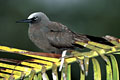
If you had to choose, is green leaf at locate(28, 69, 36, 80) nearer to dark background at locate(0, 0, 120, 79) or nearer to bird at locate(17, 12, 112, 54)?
bird at locate(17, 12, 112, 54)

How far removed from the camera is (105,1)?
701 cm

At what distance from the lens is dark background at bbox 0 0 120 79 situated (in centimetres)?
592

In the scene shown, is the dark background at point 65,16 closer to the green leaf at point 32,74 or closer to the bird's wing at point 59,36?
the bird's wing at point 59,36

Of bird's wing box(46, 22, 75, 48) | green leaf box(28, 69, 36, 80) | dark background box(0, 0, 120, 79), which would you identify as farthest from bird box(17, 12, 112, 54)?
dark background box(0, 0, 120, 79)

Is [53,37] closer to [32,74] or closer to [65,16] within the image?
[32,74]

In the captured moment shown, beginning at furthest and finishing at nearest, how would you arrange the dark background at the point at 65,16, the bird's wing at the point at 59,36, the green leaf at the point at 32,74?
the dark background at the point at 65,16
the bird's wing at the point at 59,36
the green leaf at the point at 32,74

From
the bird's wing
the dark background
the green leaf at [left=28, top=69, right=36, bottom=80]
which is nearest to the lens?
the green leaf at [left=28, top=69, right=36, bottom=80]

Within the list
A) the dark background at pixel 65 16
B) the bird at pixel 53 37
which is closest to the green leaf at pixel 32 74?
the bird at pixel 53 37

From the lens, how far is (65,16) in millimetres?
6668

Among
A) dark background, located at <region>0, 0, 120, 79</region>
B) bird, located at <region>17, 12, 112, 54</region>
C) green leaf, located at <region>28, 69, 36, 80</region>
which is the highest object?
dark background, located at <region>0, 0, 120, 79</region>

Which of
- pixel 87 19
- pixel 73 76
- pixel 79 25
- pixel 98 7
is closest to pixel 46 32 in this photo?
pixel 73 76

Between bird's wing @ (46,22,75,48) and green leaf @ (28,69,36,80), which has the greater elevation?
bird's wing @ (46,22,75,48)

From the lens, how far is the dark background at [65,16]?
5922mm

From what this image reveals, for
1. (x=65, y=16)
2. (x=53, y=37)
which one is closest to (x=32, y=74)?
(x=53, y=37)
